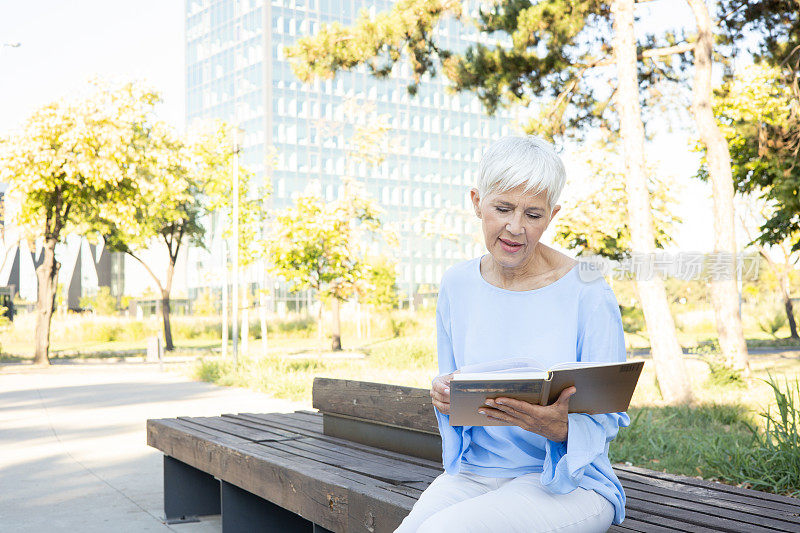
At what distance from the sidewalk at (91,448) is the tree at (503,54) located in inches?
230

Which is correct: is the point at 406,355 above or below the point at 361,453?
below

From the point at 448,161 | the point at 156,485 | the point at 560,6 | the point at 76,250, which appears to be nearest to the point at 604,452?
the point at 156,485

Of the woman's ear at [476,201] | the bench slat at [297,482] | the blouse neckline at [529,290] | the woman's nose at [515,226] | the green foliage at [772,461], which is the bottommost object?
the green foliage at [772,461]

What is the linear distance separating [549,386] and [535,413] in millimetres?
117

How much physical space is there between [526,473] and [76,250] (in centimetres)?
6308

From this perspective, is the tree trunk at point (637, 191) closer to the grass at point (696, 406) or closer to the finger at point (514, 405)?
the grass at point (696, 406)

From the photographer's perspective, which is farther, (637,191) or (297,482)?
(637,191)

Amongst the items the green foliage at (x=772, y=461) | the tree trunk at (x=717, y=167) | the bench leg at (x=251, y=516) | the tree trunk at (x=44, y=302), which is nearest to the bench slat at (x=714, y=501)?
the green foliage at (x=772, y=461)

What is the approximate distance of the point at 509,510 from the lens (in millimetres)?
2135

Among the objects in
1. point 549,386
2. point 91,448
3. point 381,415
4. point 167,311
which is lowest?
point 91,448

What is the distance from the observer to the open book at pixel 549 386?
77.7 inches

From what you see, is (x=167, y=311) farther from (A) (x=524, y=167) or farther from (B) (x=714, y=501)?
(A) (x=524, y=167)

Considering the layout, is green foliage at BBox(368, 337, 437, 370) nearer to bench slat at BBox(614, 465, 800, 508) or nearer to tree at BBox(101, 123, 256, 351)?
tree at BBox(101, 123, 256, 351)

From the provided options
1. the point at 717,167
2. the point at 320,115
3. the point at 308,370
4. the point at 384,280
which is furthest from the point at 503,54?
the point at 320,115
